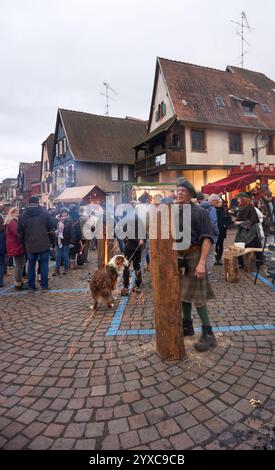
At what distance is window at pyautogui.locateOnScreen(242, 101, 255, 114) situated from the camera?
74.7ft

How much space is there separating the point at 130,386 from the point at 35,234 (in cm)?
441

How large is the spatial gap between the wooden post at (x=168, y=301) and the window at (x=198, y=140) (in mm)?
18994

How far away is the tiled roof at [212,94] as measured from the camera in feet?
66.8

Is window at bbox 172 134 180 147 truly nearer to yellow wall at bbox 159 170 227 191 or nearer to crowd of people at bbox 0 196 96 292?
yellow wall at bbox 159 170 227 191

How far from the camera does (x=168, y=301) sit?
3004 mm

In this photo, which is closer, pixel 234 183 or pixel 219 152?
pixel 234 183

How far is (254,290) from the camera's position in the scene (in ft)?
18.1

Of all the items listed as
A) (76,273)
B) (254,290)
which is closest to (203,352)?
(254,290)

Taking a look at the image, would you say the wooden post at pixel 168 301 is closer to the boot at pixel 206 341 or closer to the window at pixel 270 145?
the boot at pixel 206 341

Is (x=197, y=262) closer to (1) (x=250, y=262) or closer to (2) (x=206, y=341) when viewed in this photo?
(2) (x=206, y=341)

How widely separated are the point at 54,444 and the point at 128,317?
2492 millimetres

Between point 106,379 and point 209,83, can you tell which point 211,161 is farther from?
point 106,379

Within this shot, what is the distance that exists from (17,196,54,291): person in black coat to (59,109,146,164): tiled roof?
68.4ft

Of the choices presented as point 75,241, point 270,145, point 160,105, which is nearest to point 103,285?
point 75,241
